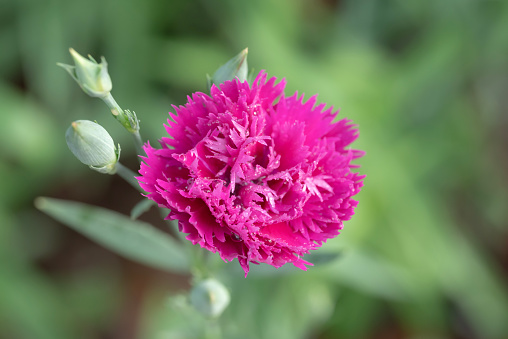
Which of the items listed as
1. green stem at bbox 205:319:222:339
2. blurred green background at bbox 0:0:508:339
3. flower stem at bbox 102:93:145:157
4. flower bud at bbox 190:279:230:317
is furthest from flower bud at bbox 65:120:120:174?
blurred green background at bbox 0:0:508:339

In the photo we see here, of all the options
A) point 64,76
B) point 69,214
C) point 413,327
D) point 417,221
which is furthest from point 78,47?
point 413,327

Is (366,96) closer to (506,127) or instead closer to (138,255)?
(506,127)

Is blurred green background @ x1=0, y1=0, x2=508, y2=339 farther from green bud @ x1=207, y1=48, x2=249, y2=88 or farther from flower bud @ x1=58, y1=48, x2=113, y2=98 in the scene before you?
flower bud @ x1=58, y1=48, x2=113, y2=98

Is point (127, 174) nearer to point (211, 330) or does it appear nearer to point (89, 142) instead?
A: point (89, 142)

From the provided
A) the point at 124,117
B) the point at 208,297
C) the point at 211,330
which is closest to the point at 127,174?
the point at 124,117

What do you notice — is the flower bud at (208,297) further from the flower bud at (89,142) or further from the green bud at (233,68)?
the green bud at (233,68)

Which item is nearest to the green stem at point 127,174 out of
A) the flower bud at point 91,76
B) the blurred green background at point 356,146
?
the flower bud at point 91,76
